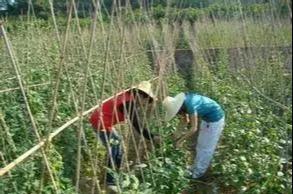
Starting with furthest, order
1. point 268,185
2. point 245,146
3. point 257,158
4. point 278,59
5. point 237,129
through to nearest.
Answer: point 278,59 < point 237,129 < point 245,146 < point 257,158 < point 268,185

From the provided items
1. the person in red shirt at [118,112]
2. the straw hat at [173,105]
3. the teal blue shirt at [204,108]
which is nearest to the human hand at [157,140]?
the person in red shirt at [118,112]

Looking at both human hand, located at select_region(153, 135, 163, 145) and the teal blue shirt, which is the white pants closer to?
the teal blue shirt

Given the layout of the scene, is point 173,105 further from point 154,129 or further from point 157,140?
point 154,129

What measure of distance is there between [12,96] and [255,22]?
6.14m

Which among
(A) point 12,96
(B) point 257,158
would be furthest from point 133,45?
(B) point 257,158

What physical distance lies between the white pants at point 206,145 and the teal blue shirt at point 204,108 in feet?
0.18

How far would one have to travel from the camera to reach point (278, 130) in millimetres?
4383

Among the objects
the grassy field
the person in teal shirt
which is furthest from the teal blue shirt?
the grassy field

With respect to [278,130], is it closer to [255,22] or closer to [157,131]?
[157,131]

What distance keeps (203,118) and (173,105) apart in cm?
37

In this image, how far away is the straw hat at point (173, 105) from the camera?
14.7 feet

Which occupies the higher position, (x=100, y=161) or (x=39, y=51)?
(x=39, y=51)

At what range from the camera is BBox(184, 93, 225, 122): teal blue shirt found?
177 inches

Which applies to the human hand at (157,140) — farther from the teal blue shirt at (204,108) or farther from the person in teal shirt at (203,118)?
the teal blue shirt at (204,108)
